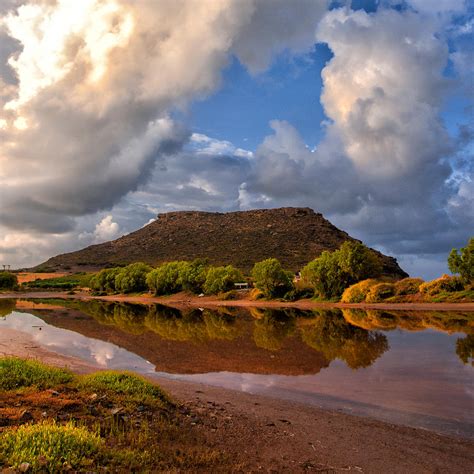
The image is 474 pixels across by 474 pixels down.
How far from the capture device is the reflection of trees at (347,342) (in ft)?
84.8

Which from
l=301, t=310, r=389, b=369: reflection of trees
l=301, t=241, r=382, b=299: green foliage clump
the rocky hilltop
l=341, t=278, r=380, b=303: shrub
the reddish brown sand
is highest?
the rocky hilltop

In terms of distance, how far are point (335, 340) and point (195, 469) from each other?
2594cm

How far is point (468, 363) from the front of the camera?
22.8 meters

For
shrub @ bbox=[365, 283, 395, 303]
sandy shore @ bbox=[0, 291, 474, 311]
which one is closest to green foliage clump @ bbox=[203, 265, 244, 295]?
sandy shore @ bbox=[0, 291, 474, 311]

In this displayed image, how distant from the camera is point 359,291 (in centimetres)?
6938

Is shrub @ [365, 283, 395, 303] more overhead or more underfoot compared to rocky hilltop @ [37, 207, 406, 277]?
more underfoot

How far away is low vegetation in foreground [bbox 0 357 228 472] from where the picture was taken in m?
7.83

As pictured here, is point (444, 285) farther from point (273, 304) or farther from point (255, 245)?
point (255, 245)

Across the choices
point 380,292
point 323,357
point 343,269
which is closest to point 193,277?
point 343,269

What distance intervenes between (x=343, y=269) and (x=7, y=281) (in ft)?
378

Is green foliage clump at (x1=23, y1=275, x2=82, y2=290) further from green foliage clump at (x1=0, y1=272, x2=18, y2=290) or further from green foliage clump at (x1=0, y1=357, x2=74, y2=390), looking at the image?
green foliage clump at (x1=0, y1=357, x2=74, y2=390)

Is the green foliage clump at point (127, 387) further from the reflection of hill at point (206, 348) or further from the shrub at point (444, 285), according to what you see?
the shrub at point (444, 285)

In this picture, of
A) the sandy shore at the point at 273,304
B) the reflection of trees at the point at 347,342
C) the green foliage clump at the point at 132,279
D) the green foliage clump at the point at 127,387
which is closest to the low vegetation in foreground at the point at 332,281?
the sandy shore at the point at 273,304

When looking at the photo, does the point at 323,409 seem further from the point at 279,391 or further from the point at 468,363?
the point at 468,363
